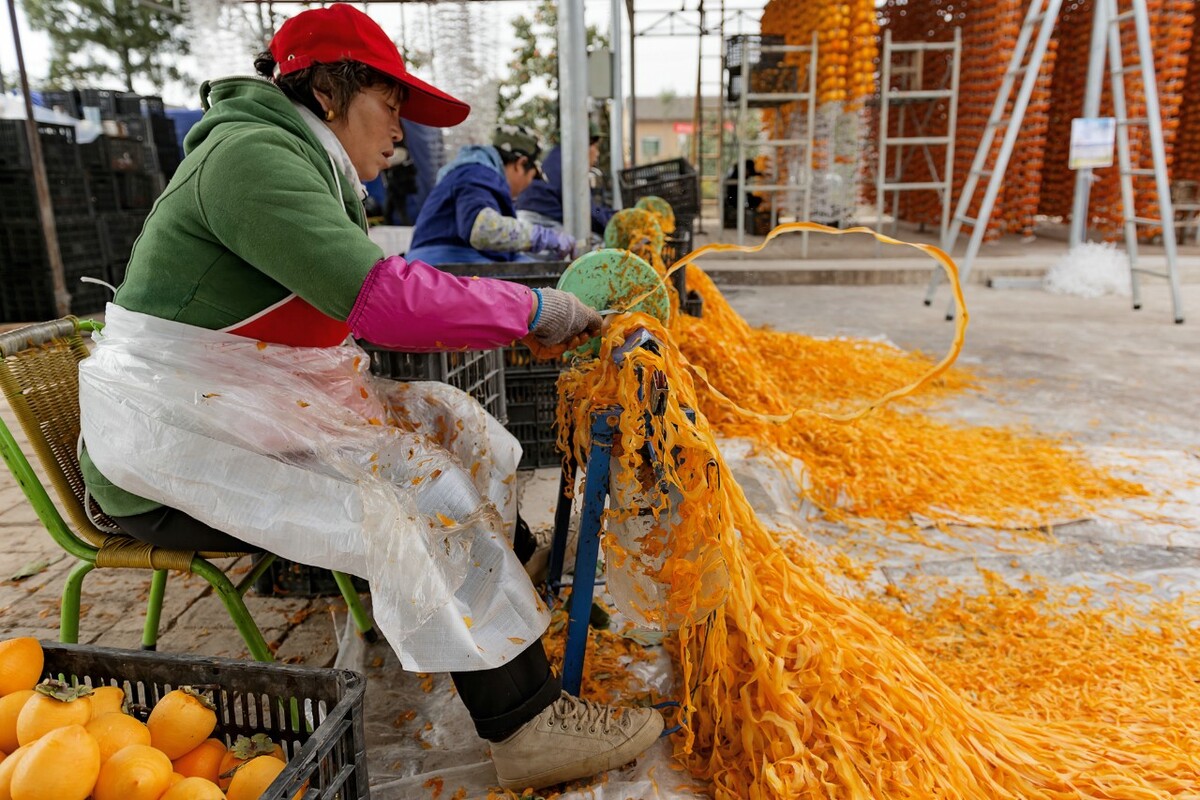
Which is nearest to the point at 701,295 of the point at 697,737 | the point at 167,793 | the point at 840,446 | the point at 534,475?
the point at 840,446

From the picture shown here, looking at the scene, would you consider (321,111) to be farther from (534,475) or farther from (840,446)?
(840,446)

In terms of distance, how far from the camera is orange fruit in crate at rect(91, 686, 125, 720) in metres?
1.30

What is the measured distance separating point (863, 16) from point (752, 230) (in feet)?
14.6

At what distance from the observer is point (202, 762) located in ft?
4.38

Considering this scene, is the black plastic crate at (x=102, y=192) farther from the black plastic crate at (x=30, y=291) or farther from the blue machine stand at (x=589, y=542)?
the blue machine stand at (x=589, y=542)

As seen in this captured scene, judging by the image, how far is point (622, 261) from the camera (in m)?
1.93

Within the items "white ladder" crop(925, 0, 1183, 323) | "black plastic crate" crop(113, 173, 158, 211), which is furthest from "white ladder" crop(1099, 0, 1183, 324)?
"black plastic crate" crop(113, 173, 158, 211)

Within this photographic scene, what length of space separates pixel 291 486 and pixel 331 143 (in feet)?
2.54

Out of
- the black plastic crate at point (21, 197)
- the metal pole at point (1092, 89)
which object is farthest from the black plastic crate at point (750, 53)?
the black plastic crate at point (21, 197)

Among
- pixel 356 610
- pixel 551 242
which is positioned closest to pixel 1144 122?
pixel 551 242

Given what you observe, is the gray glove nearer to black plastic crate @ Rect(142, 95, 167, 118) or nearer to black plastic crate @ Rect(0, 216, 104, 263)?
black plastic crate @ Rect(0, 216, 104, 263)

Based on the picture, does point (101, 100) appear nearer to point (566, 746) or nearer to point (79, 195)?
point (79, 195)

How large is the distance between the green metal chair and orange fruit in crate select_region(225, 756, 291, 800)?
581 millimetres

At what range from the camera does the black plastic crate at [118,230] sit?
7.47 m
